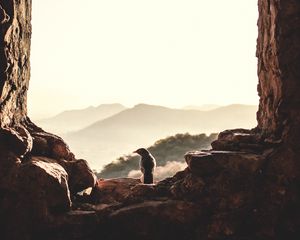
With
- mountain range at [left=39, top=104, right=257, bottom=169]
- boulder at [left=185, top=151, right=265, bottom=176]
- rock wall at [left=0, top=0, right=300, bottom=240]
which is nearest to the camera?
rock wall at [left=0, top=0, right=300, bottom=240]

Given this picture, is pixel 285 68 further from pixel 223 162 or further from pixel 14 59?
pixel 14 59

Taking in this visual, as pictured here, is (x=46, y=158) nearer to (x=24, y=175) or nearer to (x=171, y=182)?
(x=24, y=175)

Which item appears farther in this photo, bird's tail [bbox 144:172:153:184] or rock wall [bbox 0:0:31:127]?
bird's tail [bbox 144:172:153:184]

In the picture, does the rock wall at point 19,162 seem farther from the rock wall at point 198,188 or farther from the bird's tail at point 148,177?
the bird's tail at point 148,177

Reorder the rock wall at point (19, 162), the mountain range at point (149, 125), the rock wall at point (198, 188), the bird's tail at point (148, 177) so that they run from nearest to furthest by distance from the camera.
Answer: the rock wall at point (19, 162)
the rock wall at point (198, 188)
the bird's tail at point (148, 177)
the mountain range at point (149, 125)

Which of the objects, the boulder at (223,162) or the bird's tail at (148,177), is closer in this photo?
the boulder at (223,162)

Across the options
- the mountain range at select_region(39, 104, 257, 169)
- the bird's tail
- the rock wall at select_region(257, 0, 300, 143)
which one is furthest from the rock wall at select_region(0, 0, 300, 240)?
the mountain range at select_region(39, 104, 257, 169)

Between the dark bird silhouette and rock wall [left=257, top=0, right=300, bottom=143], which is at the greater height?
rock wall [left=257, top=0, right=300, bottom=143]

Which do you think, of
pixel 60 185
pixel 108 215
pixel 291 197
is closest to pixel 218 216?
pixel 291 197

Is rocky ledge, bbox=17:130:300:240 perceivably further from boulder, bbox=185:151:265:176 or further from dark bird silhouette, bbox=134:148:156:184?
dark bird silhouette, bbox=134:148:156:184

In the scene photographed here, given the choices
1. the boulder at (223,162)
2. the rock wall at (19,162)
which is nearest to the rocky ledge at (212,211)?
the boulder at (223,162)

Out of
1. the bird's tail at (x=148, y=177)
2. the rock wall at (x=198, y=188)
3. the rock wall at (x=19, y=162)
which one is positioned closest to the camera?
the rock wall at (x=19, y=162)

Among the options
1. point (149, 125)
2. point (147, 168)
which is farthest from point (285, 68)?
point (149, 125)

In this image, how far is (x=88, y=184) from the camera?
1684 cm
